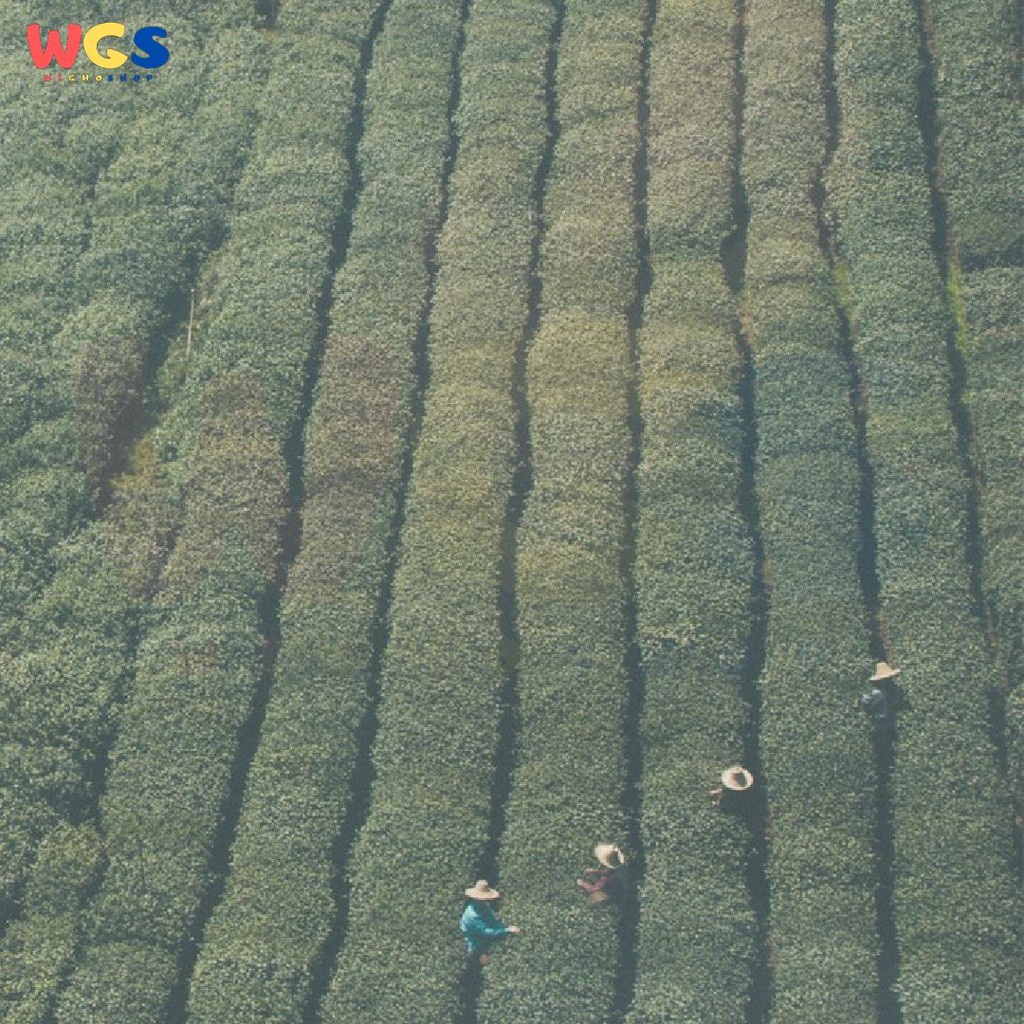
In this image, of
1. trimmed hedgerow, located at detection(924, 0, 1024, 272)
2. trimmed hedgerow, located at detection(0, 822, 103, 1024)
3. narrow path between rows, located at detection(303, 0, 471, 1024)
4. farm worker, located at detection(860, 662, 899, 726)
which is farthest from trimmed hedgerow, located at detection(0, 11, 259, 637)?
trimmed hedgerow, located at detection(924, 0, 1024, 272)

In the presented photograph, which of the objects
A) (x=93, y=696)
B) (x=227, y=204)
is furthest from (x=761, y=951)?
(x=227, y=204)

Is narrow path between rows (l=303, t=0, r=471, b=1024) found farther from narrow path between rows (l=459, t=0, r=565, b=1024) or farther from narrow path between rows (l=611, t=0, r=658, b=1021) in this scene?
narrow path between rows (l=611, t=0, r=658, b=1021)

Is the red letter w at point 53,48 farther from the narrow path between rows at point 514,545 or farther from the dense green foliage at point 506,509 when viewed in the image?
the narrow path between rows at point 514,545

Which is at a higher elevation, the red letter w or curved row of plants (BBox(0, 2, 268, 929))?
the red letter w

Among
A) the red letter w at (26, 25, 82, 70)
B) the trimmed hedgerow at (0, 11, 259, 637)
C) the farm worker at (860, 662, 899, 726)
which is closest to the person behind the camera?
the farm worker at (860, 662, 899, 726)

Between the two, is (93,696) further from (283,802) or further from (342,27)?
(342,27)

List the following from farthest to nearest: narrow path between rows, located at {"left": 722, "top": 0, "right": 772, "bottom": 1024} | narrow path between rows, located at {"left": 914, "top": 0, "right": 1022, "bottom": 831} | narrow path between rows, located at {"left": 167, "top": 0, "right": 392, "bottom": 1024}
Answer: narrow path between rows, located at {"left": 914, "top": 0, "right": 1022, "bottom": 831} < narrow path between rows, located at {"left": 167, "top": 0, "right": 392, "bottom": 1024} < narrow path between rows, located at {"left": 722, "top": 0, "right": 772, "bottom": 1024}
